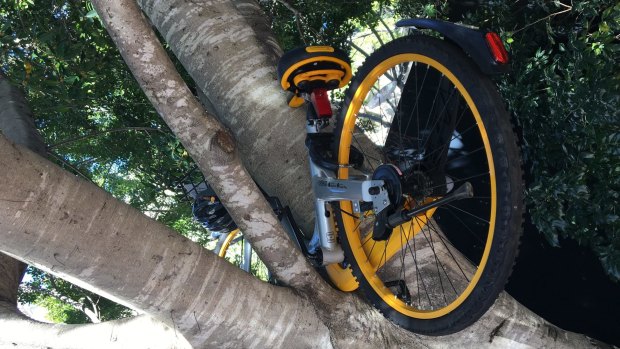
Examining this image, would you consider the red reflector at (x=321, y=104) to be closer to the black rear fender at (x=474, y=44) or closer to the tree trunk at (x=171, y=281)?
the black rear fender at (x=474, y=44)

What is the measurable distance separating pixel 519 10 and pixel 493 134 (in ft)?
4.62

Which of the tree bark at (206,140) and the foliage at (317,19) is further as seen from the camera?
the foliage at (317,19)

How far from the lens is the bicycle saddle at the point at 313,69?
205cm

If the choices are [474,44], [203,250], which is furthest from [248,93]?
[474,44]

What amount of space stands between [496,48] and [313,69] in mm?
673

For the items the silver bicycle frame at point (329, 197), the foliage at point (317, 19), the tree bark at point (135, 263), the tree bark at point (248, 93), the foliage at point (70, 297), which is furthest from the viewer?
the foliage at point (70, 297)

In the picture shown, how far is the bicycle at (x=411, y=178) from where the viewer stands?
5.31ft

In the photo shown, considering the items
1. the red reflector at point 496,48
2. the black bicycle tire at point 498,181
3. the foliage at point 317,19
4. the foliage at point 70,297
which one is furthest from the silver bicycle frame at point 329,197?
the foliage at point 70,297

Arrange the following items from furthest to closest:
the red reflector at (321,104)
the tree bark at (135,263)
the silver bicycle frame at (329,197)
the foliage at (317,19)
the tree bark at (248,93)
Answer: the foliage at (317,19) → the tree bark at (248,93) → the red reflector at (321,104) → the silver bicycle frame at (329,197) → the tree bark at (135,263)

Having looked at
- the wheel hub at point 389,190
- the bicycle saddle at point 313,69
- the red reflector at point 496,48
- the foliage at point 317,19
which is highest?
the foliage at point 317,19

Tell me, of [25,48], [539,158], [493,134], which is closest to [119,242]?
[493,134]

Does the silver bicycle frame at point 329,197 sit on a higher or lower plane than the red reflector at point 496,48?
lower

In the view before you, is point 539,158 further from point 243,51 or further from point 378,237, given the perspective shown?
point 243,51

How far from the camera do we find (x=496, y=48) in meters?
1.61
